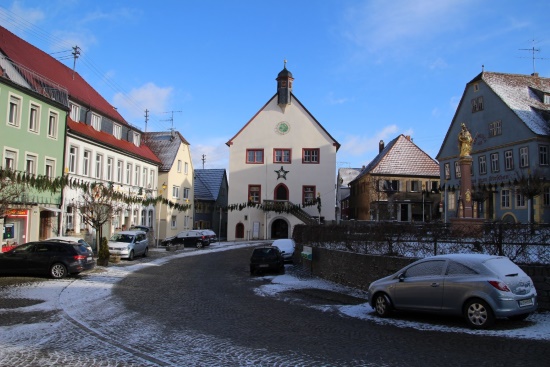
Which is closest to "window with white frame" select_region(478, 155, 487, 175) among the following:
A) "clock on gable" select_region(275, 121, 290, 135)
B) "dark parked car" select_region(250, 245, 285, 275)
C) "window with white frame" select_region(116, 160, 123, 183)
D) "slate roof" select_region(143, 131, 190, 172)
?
"clock on gable" select_region(275, 121, 290, 135)

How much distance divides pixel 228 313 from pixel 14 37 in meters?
32.0

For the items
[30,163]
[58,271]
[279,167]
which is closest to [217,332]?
[58,271]

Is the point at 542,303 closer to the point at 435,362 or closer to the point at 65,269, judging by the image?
the point at 435,362

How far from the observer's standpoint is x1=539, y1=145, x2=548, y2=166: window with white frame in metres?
39.7

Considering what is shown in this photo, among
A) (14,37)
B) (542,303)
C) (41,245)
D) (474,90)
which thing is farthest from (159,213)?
(542,303)

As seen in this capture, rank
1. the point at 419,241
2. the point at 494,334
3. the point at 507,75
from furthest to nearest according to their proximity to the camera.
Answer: the point at 507,75
the point at 419,241
the point at 494,334

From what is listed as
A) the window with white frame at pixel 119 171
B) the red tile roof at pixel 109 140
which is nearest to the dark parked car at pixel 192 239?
the window with white frame at pixel 119 171

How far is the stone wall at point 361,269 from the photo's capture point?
12.3m

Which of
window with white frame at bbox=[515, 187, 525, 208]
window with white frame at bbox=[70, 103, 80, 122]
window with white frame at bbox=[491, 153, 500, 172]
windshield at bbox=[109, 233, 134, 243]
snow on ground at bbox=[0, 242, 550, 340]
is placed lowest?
snow on ground at bbox=[0, 242, 550, 340]

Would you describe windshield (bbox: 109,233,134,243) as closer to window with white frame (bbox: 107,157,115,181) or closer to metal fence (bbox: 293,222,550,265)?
window with white frame (bbox: 107,157,115,181)

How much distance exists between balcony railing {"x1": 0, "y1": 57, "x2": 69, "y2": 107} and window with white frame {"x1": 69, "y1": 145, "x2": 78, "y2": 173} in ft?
11.1

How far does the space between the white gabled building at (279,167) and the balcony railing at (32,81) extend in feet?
92.5

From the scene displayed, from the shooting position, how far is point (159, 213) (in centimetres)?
5066

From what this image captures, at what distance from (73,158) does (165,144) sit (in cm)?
2161
